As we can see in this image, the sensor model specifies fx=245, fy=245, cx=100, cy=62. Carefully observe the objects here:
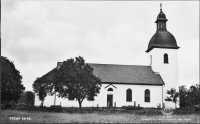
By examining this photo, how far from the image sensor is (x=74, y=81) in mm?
29250

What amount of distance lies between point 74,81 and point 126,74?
1759cm

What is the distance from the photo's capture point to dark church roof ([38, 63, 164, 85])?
43.4 meters

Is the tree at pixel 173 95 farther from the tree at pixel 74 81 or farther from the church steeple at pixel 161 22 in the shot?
the tree at pixel 74 81

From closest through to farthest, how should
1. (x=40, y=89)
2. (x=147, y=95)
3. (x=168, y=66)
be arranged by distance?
(x=40, y=89) < (x=147, y=95) < (x=168, y=66)

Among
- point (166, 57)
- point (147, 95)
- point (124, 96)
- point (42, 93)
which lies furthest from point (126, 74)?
point (42, 93)

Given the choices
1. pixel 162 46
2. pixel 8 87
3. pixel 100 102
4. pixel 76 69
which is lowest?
pixel 100 102

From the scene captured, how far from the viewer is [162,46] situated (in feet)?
149

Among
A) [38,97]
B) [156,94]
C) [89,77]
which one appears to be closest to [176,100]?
[156,94]

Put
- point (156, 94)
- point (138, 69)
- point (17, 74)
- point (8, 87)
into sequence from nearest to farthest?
point (8, 87)
point (17, 74)
point (156, 94)
point (138, 69)

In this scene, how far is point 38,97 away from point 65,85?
12.0 m

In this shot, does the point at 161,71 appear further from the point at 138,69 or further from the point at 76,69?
the point at 76,69

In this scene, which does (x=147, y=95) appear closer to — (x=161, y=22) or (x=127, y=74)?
(x=127, y=74)

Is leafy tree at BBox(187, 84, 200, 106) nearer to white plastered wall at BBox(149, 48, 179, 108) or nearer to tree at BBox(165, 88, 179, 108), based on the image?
white plastered wall at BBox(149, 48, 179, 108)

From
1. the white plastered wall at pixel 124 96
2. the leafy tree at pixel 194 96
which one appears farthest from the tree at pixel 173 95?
the leafy tree at pixel 194 96
